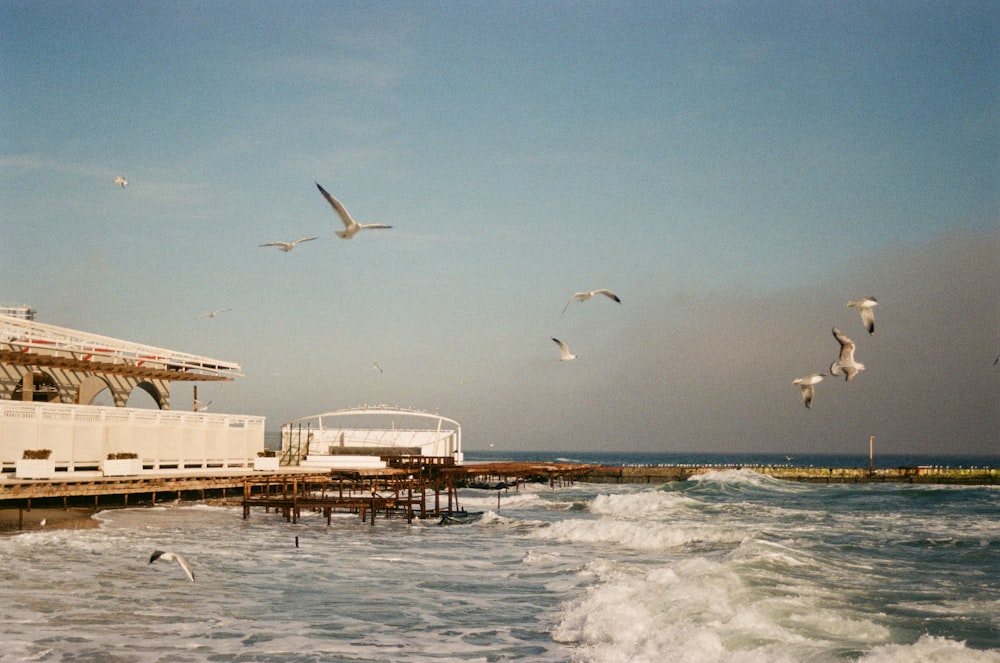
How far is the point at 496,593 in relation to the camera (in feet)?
67.8

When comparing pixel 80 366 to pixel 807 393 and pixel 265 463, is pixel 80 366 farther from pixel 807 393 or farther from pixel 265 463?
pixel 807 393

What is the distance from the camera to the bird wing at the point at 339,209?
682 inches

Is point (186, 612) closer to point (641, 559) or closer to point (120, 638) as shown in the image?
point (120, 638)

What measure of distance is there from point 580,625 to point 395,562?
9333mm

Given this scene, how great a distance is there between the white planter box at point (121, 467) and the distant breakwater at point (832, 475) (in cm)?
5109

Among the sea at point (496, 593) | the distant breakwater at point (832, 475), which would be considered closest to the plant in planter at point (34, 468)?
the sea at point (496, 593)

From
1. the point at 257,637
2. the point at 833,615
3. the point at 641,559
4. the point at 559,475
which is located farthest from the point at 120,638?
the point at 559,475

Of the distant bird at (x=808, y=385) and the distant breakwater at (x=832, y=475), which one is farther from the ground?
the distant bird at (x=808, y=385)

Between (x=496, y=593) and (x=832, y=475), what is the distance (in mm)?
69343

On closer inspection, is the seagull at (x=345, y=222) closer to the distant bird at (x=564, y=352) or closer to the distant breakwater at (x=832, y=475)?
the distant bird at (x=564, y=352)

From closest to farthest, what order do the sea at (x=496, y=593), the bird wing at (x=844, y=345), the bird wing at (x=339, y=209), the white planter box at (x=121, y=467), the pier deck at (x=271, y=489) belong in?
the sea at (x=496, y=593)
the bird wing at (x=339, y=209)
the bird wing at (x=844, y=345)
the pier deck at (x=271, y=489)
the white planter box at (x=121, y=467)

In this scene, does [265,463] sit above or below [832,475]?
above

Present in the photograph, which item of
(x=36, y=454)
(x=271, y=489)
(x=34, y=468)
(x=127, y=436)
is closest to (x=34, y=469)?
(x=34, y=468)

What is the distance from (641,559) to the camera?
26.8 meters
